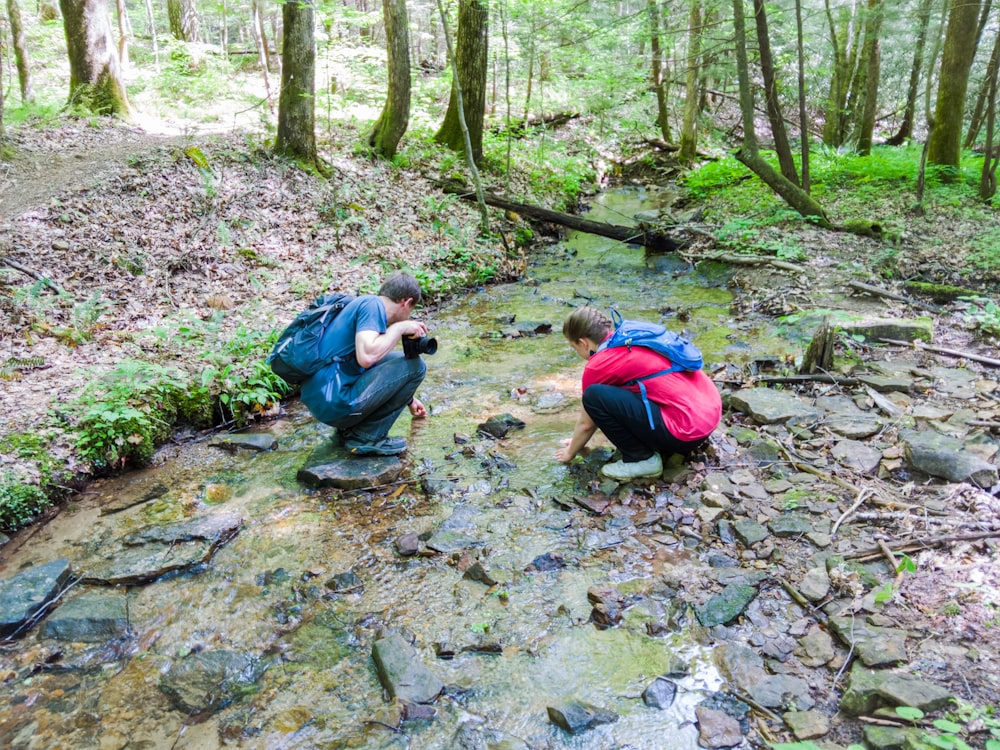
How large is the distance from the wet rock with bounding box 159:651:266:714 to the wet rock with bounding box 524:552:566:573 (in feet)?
5.08

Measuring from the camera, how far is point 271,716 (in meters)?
2.77

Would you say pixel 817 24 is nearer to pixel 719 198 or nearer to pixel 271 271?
pixel 719 198

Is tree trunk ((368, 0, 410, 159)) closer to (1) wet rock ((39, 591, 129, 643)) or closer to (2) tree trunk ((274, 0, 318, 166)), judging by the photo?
(2) tree trunk ((274, 0, 318, 166))

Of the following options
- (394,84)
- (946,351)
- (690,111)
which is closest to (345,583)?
(946,351)

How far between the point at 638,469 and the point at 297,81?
8.79m

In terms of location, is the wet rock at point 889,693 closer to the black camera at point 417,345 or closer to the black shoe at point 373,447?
the black camera at point 417,345

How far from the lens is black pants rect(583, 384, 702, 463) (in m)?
4.17

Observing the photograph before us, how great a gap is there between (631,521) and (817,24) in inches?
Answer: 911

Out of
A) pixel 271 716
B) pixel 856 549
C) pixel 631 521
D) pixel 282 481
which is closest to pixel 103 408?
pixel 282 481

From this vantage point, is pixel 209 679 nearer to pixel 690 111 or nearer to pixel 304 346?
pixel 304 346

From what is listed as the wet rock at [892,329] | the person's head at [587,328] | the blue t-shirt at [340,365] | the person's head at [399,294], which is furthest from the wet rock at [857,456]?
the blue t-shirt at [340,365]

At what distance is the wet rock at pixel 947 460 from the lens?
143 inches

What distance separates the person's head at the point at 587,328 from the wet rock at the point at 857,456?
1.83 metres

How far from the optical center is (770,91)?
34.7 ft
